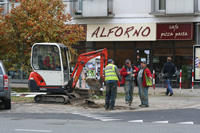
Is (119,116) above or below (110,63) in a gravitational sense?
below

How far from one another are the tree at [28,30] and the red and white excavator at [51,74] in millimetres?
4916

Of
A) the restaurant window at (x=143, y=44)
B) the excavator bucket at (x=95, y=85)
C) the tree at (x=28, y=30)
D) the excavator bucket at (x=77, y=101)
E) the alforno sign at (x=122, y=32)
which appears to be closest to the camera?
the excavator bucket at (x=77, y=101)

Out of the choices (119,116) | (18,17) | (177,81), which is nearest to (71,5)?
(18,17)

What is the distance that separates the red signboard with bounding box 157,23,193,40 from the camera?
26.6 m

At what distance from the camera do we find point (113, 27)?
28.1 metres

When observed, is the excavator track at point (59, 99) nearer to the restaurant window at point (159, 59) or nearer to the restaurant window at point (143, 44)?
the restaurant window at point (159, 59)

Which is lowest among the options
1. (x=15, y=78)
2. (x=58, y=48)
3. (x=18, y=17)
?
(x=15, y=78)

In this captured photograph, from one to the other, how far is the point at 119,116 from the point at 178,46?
14.9 m

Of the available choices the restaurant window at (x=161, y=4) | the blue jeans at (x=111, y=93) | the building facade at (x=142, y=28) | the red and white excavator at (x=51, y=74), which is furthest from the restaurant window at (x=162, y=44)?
the blue jeans at (x=111, y=93)

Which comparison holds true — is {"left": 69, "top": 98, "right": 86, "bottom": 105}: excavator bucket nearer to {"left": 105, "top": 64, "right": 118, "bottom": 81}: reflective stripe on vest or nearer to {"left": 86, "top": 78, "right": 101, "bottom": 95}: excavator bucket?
{"left": 105, "top": 64, "right": 118, "bottom": 81}: reflective stripe on vest

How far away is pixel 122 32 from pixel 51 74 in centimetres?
1171

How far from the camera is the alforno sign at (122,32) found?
27359mm

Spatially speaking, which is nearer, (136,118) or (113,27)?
(136,118)

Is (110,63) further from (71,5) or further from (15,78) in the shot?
(15,78)
